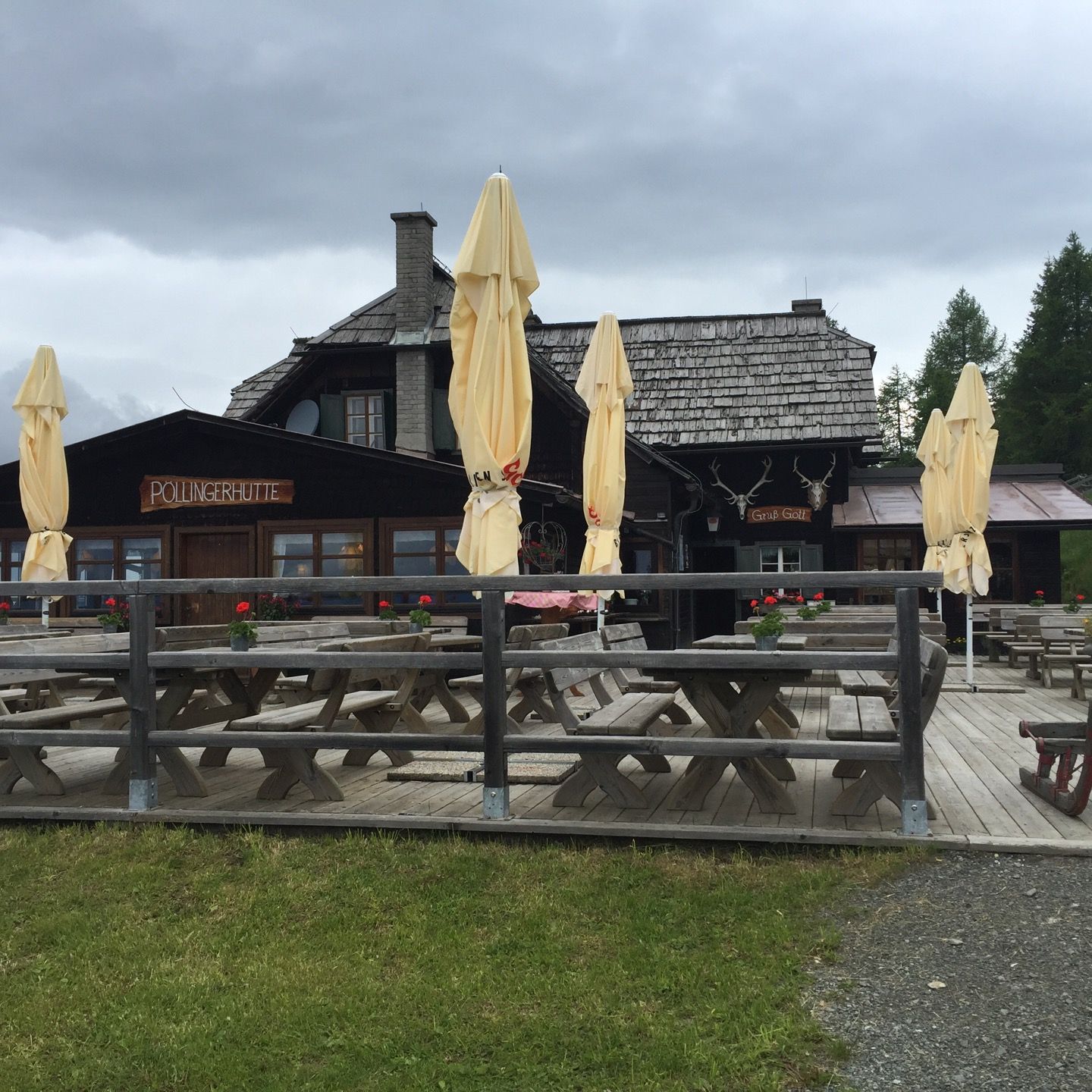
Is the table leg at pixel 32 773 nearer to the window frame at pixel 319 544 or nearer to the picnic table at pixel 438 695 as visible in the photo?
the picnic table at pixel 438 695

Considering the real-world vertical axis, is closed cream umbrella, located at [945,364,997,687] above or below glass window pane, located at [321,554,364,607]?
above

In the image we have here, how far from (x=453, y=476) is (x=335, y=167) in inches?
166

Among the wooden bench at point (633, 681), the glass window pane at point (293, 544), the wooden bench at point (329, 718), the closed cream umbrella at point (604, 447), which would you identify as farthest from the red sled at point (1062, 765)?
the glass window pane at point (293, 544)

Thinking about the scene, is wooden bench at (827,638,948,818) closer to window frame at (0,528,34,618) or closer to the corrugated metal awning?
window frame at (0,528,34,618)

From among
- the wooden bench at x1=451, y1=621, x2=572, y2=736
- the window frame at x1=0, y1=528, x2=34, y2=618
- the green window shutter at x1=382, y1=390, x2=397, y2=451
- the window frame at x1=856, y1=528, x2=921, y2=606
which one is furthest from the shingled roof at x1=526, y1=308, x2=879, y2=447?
the wooden bench at x1=451, y1=621, x2=572, y2=736

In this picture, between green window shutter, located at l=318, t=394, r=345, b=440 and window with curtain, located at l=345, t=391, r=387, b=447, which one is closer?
window with curtain, located at l=345, t=391, r=387, b=447

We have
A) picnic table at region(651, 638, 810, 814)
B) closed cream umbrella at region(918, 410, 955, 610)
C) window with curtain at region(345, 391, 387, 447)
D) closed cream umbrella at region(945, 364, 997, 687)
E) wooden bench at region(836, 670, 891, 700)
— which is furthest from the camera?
window with curtain at region(345, 391, 387, 447)

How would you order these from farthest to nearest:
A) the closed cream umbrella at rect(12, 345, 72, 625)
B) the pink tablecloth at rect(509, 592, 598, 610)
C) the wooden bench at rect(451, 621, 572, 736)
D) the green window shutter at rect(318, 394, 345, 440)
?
the green window shutter at rect(318, 394, 345, 440) → the closed cream umbrella at rect(12, 345, 72, 625) → the pink tablecloth at rect(509, 592, 598, 610) → the wooden bench at rect(451, 621, 572, 736)

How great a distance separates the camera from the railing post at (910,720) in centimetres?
468

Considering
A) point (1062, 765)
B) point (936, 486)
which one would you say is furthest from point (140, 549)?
point (1062, 765)

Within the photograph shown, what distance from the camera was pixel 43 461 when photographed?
11.6m

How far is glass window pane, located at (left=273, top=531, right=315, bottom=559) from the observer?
14180 mm

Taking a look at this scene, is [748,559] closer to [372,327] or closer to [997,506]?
[997,506]

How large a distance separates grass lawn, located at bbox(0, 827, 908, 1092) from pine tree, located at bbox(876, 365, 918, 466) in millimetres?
47055
